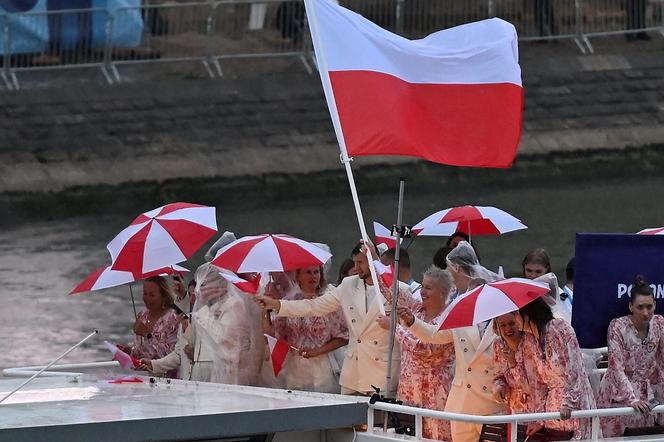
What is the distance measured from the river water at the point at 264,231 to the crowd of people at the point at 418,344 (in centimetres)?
820

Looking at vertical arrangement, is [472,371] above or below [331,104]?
Answer: below

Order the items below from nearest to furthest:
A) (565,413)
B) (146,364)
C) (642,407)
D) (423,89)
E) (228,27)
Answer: (565,413) → (642,407) → (423,89) → (146,364) → (228,27)

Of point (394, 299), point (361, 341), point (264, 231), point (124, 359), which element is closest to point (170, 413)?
point (394, 299)

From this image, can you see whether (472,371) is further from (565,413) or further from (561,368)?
(565,413)

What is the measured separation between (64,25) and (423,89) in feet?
63.1

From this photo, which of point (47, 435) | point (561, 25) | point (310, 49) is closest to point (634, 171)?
point (561, 25)

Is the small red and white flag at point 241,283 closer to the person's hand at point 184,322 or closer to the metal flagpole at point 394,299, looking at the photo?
the person's hand at point 184,322

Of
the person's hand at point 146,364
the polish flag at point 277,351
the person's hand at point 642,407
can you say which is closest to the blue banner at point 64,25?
the person's hand at point 146,364

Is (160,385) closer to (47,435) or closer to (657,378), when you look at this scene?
(47,435)

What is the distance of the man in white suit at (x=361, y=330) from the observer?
1073cm

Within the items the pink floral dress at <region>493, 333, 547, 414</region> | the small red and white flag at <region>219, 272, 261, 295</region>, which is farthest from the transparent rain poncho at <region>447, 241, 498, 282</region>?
the small red and white flag at <region>219, 272, 261, 295</region>

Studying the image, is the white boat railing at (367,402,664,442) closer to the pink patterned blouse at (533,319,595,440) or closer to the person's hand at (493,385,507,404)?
the pink patterned blouse at (533,319,595,440)

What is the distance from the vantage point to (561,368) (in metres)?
9.36

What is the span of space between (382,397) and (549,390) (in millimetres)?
953
